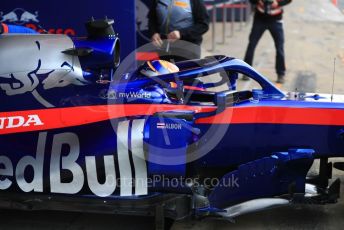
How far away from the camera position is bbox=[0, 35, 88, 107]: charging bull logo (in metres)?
3.70

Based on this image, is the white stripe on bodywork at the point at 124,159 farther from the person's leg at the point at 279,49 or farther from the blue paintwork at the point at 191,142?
the person's leg at the point at 279,49

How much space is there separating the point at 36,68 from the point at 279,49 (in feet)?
15.6

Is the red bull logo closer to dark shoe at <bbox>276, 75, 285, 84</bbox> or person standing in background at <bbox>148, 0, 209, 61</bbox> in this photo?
person standing in background at <bbox>148, 0, 209, 61</bbox>

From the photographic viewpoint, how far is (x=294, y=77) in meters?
8.18

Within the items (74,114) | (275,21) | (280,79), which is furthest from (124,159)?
(275,21)

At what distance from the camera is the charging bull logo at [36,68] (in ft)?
12.1

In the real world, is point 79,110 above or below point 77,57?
below

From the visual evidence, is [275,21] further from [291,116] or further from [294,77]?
[291,116]

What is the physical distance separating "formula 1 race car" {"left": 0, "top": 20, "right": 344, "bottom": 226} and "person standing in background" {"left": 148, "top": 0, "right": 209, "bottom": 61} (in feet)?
6.27

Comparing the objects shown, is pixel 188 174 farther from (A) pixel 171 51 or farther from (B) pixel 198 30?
(B) pixel 198 30

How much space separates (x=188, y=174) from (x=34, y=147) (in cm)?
104

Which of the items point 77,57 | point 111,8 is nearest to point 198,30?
point 111,8

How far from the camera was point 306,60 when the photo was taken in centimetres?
930

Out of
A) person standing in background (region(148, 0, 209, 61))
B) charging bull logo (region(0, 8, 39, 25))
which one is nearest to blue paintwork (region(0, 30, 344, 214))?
Result: person standing in background (region(148, 0, 209, 61))
